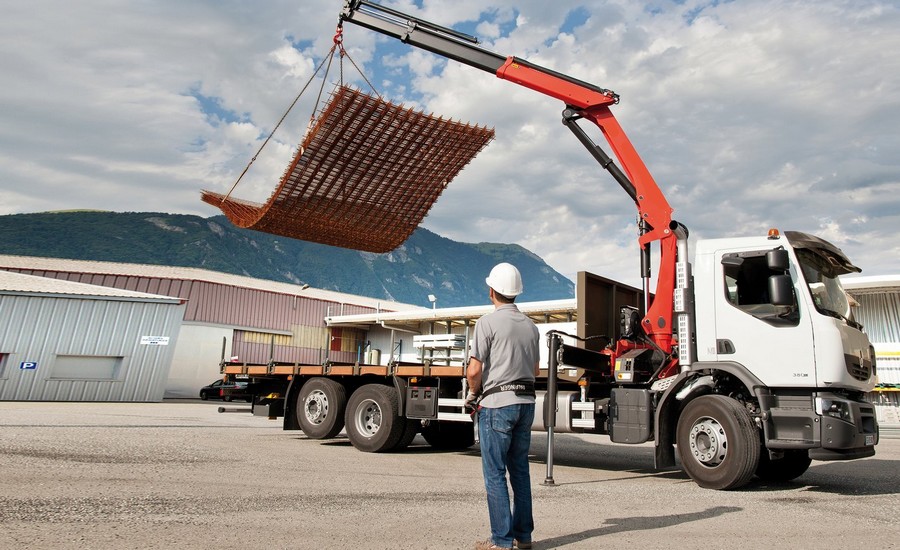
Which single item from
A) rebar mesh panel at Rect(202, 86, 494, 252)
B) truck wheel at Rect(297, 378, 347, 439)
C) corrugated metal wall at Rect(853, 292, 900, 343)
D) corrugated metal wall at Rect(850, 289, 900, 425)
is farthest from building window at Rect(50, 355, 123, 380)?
corrugated metal wall at Rect(853, 292, 900, 343)

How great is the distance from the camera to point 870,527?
20.1 feet

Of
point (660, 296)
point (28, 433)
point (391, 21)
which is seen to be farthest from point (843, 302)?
point (28, 433)

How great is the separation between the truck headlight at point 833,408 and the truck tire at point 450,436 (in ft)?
20.1

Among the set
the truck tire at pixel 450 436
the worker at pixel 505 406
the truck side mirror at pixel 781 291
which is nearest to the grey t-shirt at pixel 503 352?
the worker at pixel 505 406

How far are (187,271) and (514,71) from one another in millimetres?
42445

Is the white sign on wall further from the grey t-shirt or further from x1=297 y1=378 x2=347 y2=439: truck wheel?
the grey t-shirt

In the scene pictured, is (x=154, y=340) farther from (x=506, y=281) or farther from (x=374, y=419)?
(x=506, y=281)

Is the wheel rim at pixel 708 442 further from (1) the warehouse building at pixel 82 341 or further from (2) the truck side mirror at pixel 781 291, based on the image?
(1) the warehouse building at pixel 82 341

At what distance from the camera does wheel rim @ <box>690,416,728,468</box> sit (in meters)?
8.22

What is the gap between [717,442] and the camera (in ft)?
27.0

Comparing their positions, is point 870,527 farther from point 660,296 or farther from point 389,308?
point 389,308

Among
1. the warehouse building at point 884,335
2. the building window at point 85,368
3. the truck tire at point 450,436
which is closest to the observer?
the truck tire at point 450,436

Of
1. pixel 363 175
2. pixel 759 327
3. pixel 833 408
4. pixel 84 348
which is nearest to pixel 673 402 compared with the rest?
pixel 759 327

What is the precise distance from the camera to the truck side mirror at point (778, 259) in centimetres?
801
